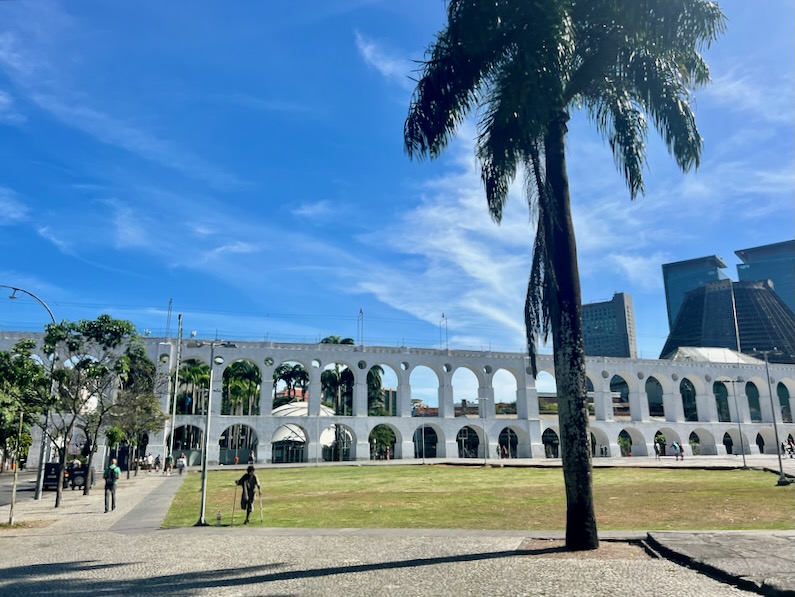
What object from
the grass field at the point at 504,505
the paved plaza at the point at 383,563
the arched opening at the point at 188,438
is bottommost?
the grass field at the point at 504,505

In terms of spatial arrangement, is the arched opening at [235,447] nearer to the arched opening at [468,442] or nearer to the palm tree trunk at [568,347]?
the arched opening at [468,442]

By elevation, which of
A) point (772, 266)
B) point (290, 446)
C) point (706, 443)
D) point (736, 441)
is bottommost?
point (706, 443)

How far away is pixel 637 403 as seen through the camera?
61.3 meters

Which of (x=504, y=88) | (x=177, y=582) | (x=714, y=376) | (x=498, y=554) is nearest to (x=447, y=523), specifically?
(x=498, y=554)

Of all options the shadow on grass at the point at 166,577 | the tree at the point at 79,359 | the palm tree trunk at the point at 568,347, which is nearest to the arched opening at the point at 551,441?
the tree at the point at 79,359

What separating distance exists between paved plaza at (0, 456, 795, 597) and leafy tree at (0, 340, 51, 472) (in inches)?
101

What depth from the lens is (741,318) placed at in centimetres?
12838

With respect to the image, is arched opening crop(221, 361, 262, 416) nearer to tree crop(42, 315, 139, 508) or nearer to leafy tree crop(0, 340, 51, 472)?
tree crop(42, 315, 139, 508)

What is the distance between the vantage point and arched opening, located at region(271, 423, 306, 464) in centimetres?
5650

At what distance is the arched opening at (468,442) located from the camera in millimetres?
67562

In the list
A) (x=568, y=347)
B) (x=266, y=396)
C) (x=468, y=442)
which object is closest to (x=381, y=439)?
(x=468, y=442)

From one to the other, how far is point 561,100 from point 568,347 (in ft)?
13.5

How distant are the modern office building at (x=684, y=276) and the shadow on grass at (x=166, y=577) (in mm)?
170348

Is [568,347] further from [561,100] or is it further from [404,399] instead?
[404,399]
